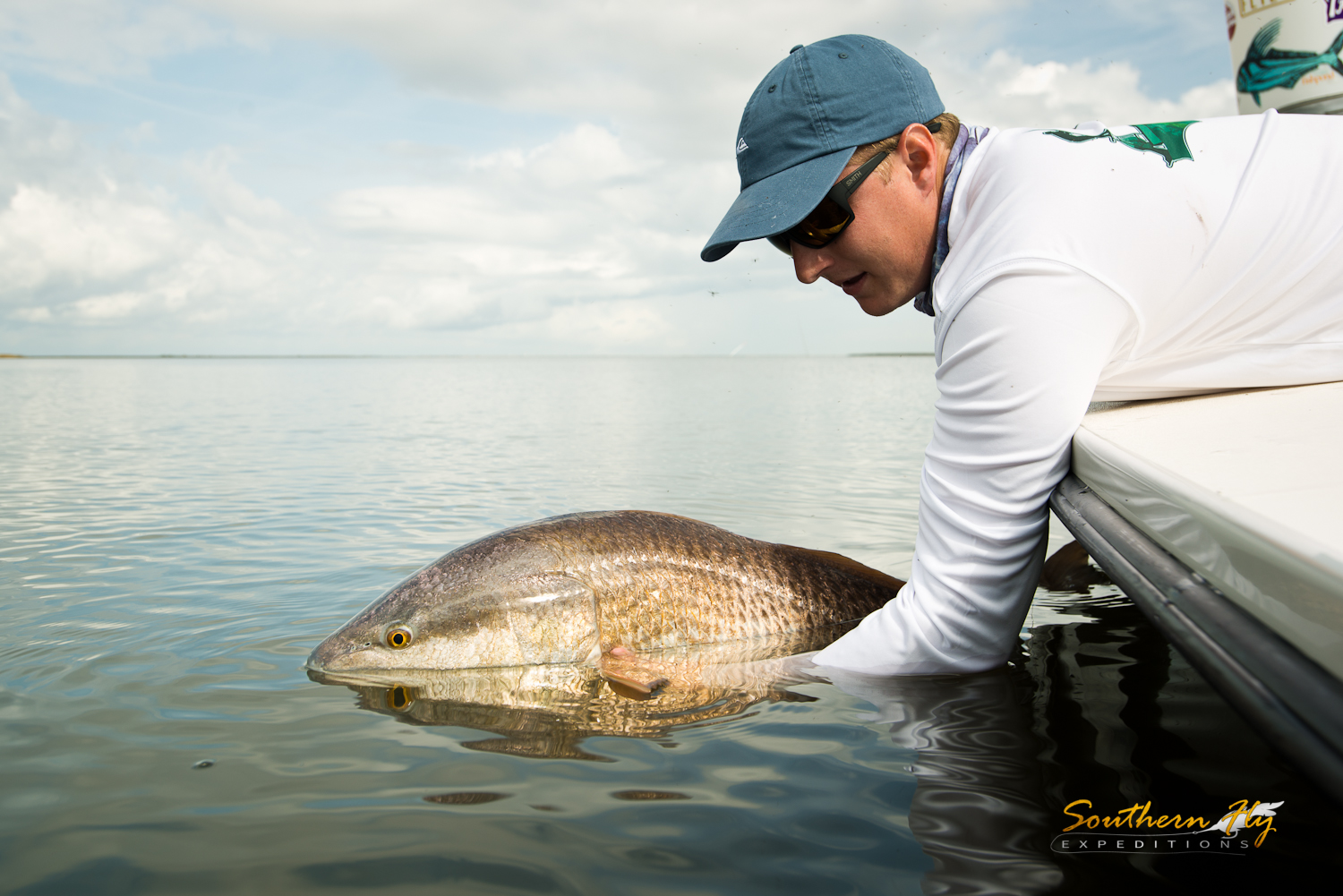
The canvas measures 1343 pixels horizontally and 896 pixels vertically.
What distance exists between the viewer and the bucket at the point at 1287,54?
14.0ft

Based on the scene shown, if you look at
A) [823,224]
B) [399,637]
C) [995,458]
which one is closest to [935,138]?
[823,224]

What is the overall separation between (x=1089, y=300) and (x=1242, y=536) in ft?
3.25

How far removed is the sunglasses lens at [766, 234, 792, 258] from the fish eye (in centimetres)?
223

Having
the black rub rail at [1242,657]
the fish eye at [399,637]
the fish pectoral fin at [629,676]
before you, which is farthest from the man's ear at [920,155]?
the fish eye at [399,637]

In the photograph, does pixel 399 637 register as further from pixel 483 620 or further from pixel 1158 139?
pixel 1158 139

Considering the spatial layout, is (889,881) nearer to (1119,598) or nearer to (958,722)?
(958,722)

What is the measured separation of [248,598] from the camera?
5.12 meters

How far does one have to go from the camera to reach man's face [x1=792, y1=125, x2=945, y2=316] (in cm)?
262

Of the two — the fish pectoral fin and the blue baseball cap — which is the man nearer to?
the blue baseball cap

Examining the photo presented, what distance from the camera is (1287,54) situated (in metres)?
4.43

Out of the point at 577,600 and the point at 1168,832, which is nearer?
the point at 1168,832

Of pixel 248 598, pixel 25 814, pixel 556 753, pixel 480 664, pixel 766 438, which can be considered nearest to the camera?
pixel 25 814

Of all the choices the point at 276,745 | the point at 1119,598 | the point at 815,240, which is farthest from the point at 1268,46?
the point at 276,745

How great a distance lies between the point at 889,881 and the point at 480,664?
82.9 inches
